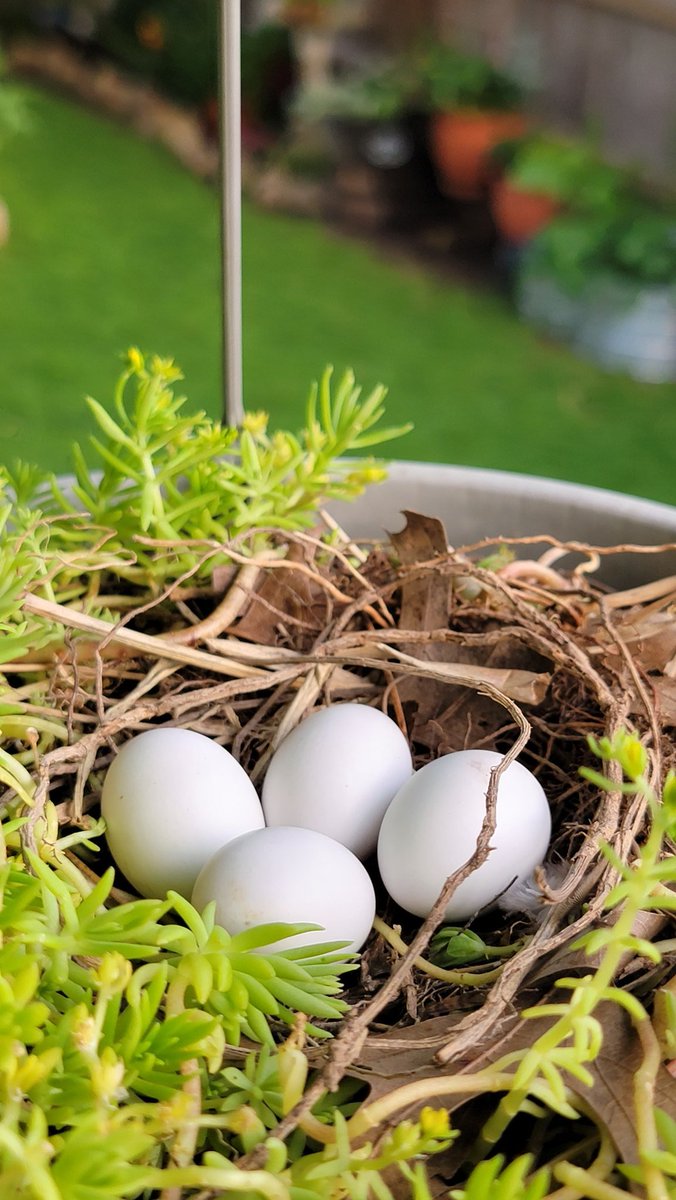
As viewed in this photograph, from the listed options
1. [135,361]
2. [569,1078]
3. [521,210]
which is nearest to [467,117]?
[521,210]

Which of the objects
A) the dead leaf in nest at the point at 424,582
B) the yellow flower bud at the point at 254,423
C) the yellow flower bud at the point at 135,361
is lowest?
the dead leaf in nest at the point at 424,582

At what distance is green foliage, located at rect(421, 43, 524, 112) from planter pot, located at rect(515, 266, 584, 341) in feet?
2.07

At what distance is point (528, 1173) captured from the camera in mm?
427

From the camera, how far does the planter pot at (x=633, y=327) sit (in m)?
2.38

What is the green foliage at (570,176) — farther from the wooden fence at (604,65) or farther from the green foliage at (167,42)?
the green foliage at (167,42)

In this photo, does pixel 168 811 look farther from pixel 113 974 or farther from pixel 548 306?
pixel 548 306

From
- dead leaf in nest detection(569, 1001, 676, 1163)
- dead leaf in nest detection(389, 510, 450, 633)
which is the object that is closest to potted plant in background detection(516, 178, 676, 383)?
dead leaf in nest detection(389, 510, 450, 633)

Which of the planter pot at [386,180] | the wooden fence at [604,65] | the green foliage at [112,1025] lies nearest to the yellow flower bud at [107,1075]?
the green foliage at [112,1025]

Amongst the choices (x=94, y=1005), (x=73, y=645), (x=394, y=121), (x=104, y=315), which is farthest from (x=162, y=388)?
(x=394, y=121)

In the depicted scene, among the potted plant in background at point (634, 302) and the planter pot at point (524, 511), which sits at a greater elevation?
the planter pot at point (524, 511)

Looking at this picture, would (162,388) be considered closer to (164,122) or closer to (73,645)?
(73,645)

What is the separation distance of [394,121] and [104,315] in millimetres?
1007

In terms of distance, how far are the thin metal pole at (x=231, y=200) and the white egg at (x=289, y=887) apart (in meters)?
0.28

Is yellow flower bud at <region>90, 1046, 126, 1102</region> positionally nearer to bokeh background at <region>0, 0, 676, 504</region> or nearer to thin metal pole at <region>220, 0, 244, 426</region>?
thin metal pole at <region>220, 0, 244, 426</region>
